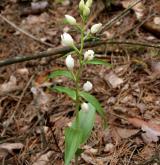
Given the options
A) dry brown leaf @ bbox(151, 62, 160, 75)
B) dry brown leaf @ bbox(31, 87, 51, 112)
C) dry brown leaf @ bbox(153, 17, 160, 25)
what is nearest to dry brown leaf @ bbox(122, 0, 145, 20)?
dry brown leaf @ bbox(153, 17, 160, 25)

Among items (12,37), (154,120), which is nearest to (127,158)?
(154,120)

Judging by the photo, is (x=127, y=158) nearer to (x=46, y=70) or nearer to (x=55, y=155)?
(x=55, y=155)

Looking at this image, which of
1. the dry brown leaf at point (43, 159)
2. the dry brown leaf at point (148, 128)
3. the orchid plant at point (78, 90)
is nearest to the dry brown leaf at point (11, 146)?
the dry brown leaf at point (43, 159)

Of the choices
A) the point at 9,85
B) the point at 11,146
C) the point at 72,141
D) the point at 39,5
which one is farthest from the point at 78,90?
the point at 39,5

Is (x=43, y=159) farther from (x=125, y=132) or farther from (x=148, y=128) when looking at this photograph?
(x=148, y=128)

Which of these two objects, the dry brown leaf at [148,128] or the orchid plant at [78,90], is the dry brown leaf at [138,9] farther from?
the orchid plant at [78,90]

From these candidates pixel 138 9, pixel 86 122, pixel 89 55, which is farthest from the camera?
pixel 138 9

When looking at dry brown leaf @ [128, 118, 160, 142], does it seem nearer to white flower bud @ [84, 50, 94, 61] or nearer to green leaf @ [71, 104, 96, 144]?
green leaf @ [71, 104, 96, 144]
